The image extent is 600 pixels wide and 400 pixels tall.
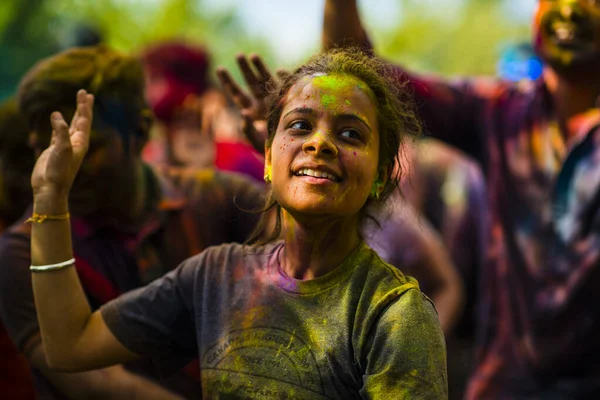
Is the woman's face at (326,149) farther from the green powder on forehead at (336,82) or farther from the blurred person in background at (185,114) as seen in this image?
the blurred person in background at (185,114)

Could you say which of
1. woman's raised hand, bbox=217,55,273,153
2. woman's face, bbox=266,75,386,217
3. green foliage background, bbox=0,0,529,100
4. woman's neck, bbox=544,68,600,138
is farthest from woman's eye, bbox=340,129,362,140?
green foliage background, bbox=0,0,529,100

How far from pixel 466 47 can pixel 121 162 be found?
17824 mm

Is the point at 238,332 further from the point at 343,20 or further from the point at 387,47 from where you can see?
the point at 387,47

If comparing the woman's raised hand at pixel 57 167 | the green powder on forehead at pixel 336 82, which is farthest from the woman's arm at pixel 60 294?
the green powder on forehead at pixel 336 82

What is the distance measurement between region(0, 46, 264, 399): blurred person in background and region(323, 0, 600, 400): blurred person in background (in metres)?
1.05

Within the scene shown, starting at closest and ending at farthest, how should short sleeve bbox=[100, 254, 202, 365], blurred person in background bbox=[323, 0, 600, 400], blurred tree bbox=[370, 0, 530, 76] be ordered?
short sleeve bbox=[100, 254, 202, 365]
blurred person in background bbox=[323, 0, 600, 400]
blurred tree bbox=[370, 0, 530, 76]

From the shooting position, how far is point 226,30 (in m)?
21.8

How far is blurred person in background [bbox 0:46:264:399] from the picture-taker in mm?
2803

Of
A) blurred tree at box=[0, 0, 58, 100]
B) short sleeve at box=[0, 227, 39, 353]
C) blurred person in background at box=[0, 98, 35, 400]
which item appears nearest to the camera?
short sleeve at box=[0, 227, 39, 353]

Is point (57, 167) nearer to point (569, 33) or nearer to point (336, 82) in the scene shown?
point (336, 82)

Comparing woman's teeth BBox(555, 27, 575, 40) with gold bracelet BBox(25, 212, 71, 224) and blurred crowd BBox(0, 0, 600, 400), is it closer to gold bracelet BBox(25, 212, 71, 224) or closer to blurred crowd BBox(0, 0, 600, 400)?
blurred crowd BBox(0, 0, 600, 400)

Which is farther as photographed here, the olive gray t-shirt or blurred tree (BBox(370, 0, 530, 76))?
blurred tree (BBox(370, 0, 530, 76))

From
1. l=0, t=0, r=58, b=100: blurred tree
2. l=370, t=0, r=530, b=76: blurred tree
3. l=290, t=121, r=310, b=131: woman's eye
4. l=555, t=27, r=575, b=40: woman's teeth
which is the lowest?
l=370, t=0, r=530, b=76: blurred tree

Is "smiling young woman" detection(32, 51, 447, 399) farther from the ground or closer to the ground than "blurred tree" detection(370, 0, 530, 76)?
farther from the ground
